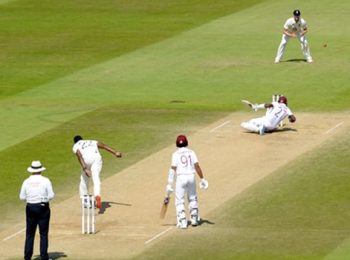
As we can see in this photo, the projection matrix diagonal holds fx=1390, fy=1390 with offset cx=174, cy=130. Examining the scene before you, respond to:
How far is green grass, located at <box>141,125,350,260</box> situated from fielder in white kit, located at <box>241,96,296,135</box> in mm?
3589

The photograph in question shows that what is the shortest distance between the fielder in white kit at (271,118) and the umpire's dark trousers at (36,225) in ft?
41.8

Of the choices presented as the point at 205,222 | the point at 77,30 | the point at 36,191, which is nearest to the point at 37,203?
the point at 36,191

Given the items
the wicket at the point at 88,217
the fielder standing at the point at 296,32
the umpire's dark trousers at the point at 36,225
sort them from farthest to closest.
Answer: the fielder standing at the point at 296,32 → the wicket at the point at 88,217 → the umpire's dark trousers at the point at 36,225

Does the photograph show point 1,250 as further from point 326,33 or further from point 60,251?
point 326,33

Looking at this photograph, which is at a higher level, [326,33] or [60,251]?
[326,33]

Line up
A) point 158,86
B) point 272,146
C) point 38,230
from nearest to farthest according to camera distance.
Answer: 1. point 38,230
2. point 272,146
3. point 158,86

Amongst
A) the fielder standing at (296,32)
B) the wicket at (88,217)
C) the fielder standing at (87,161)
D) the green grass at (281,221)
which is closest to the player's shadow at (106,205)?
the fielder standing at (87,161)

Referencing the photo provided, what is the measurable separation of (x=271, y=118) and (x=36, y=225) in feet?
42.3

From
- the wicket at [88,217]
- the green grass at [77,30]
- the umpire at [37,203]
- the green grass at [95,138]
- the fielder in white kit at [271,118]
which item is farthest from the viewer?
the green grass at [77,30]

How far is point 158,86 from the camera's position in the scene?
49.0m

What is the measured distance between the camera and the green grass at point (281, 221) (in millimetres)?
28938

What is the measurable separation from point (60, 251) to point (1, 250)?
130cm

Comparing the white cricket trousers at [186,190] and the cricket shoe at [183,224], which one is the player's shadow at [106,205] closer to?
the white cricket trousers at [186,190]

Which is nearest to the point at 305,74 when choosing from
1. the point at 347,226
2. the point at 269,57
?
the point at 269,57
